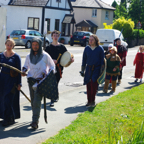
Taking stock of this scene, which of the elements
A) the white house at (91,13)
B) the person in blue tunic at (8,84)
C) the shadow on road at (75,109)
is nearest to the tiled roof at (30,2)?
the white house at (91,13)

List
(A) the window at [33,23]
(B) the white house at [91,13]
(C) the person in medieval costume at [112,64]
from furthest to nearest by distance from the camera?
(B) the white house at [91,13]
(A) the window at [33,23]
(C) the person in medieval costume at [112,64]

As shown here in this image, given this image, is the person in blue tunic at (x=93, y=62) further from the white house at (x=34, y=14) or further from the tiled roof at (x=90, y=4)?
the tiled roof at (x=90, y=4)

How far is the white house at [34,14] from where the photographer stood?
39469 millimetres

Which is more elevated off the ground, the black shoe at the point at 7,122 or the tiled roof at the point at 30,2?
the tiled roof at the point at 30,2

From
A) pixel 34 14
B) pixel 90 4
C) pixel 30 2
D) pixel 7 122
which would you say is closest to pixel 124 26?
pixel 34 14

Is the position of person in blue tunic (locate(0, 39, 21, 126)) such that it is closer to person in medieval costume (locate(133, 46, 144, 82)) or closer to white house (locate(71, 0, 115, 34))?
person in medieval costume (locate(133, 46, 144, 82))

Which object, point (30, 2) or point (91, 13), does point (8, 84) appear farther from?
point (91, 13)

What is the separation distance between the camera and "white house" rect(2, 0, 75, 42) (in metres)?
39.5

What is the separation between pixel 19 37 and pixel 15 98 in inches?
896

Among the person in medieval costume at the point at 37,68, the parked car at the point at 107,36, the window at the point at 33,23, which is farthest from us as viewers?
the window at the point at 33,23

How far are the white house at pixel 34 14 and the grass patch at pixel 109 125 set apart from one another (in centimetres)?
3080

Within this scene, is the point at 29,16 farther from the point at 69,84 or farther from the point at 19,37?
the point at 69,84

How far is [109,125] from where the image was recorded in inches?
196

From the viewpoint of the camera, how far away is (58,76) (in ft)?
28.4
